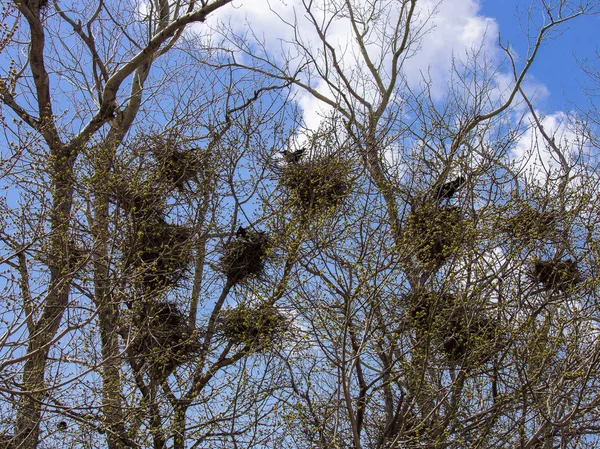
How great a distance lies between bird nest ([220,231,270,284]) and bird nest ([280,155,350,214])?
1.69ft

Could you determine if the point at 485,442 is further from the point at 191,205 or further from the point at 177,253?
the point at 191,205

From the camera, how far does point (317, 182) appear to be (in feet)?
21.1

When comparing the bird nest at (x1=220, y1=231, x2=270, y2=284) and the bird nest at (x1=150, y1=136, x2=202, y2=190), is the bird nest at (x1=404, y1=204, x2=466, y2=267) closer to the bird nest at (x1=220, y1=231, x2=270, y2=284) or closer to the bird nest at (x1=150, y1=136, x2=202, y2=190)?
the bird nest at (x1=220, y1=231, x2=270, y2=284)

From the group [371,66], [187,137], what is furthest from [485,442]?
[371,66]

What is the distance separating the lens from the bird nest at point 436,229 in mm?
5926

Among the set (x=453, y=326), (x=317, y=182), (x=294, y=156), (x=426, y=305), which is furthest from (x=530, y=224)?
(x=294, y=156)

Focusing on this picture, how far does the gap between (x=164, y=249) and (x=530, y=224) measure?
11.5ft

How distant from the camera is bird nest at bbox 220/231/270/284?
644 centimetres

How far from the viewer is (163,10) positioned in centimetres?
843

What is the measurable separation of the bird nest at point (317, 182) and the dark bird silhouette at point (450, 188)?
95 centimetres

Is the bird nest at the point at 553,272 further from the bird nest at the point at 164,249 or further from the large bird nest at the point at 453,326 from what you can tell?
the bird nest at the point at 164,249

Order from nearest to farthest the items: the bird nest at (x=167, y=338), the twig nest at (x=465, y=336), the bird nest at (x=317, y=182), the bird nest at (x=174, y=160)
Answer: the twig nest at (x=465, y=336) < the bird nest at (x=167, y=338) < the bird nest at (x=317, y=182) < the bird nest at (x=174, y=160)

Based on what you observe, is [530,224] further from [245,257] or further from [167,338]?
[167,338]

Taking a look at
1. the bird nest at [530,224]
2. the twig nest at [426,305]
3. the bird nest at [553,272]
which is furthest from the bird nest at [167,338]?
the bird nest at [553,272]
